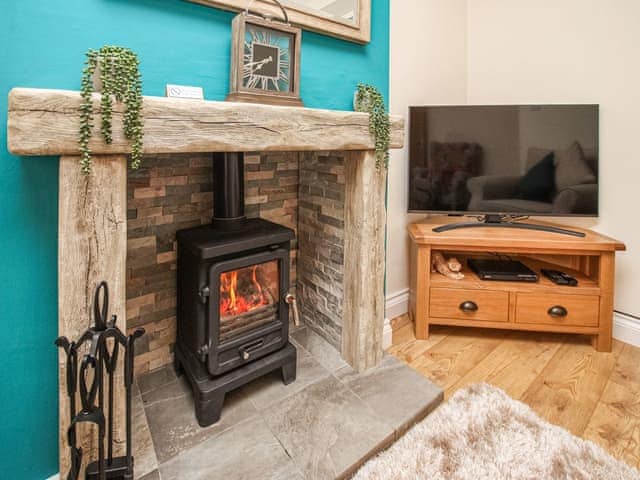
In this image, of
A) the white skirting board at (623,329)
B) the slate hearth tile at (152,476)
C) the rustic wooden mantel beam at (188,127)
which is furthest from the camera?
the white skirting board at (623,329)

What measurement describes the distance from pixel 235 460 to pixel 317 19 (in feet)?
5.76

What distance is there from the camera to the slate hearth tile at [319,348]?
187cm

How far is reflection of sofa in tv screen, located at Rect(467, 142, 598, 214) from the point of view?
7.23ft

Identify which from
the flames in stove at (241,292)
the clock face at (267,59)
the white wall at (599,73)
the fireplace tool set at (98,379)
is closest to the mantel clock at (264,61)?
the clock face at (267,59)

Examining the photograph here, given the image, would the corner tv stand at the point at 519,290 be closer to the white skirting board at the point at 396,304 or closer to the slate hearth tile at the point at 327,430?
the white skirting board at the point at 396,304

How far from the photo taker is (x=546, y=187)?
2.27 metres

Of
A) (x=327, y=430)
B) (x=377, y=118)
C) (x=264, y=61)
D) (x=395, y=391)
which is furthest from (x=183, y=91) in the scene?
(x=395, y=391)

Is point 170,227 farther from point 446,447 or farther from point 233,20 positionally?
point 446,447

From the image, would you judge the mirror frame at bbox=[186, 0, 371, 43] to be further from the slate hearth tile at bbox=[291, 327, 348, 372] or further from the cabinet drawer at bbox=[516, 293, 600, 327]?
the cabinet drawer at bbox=[516, 293, 600, 327]

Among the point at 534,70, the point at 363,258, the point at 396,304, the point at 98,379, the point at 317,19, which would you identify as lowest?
the point at 396,304

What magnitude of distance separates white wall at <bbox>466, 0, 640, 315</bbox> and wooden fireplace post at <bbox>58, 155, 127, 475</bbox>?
2579 millimetres

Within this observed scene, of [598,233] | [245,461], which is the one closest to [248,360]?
[245,461]

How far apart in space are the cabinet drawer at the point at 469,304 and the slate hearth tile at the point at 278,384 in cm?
84

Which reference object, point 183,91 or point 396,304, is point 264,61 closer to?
point 183,91
